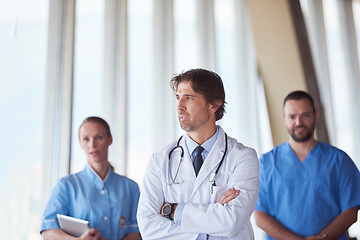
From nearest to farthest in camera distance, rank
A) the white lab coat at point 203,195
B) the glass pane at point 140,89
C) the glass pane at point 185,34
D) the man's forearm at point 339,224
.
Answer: the white lab coat at point 203,195 → the man's forearm at point 339,224 → the glass pane at point 140,89 → the glass pane at point 185,34

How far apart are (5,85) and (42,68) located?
0.31 m

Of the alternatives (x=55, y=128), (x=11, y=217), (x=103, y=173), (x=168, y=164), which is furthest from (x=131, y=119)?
(x=168, y=164)

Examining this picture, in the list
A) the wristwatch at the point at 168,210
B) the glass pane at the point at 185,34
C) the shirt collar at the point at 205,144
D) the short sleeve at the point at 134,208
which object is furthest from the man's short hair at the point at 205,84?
the glass pane at the point at 185,34

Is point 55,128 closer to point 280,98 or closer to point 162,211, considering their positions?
point 162,211

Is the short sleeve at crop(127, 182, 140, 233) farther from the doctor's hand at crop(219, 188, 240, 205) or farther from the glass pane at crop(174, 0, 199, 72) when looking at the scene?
the glass pane at crop(174, 0, 199, 72)

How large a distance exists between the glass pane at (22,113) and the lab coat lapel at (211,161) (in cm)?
165

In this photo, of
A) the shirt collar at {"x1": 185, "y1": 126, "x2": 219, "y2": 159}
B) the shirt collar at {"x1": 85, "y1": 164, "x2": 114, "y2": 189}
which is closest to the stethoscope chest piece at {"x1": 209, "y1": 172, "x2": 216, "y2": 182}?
the shirt collar at {"x1": 185, "y1": 126, "x2": 219, "y2": 159}

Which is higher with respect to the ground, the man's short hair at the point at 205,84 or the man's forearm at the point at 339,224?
the man's short hair at the point at 205,84

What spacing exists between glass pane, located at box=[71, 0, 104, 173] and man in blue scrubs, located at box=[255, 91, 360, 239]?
144 centimetres

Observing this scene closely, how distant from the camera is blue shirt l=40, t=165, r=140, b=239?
2.40 meters

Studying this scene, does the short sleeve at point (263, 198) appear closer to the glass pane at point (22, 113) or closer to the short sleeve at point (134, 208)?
the short sleeve at point (134, 208)

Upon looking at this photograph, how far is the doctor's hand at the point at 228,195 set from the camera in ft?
5.75

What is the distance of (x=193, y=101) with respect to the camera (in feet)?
6.33

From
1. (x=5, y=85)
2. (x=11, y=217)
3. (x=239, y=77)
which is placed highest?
(x=239, y=77)
